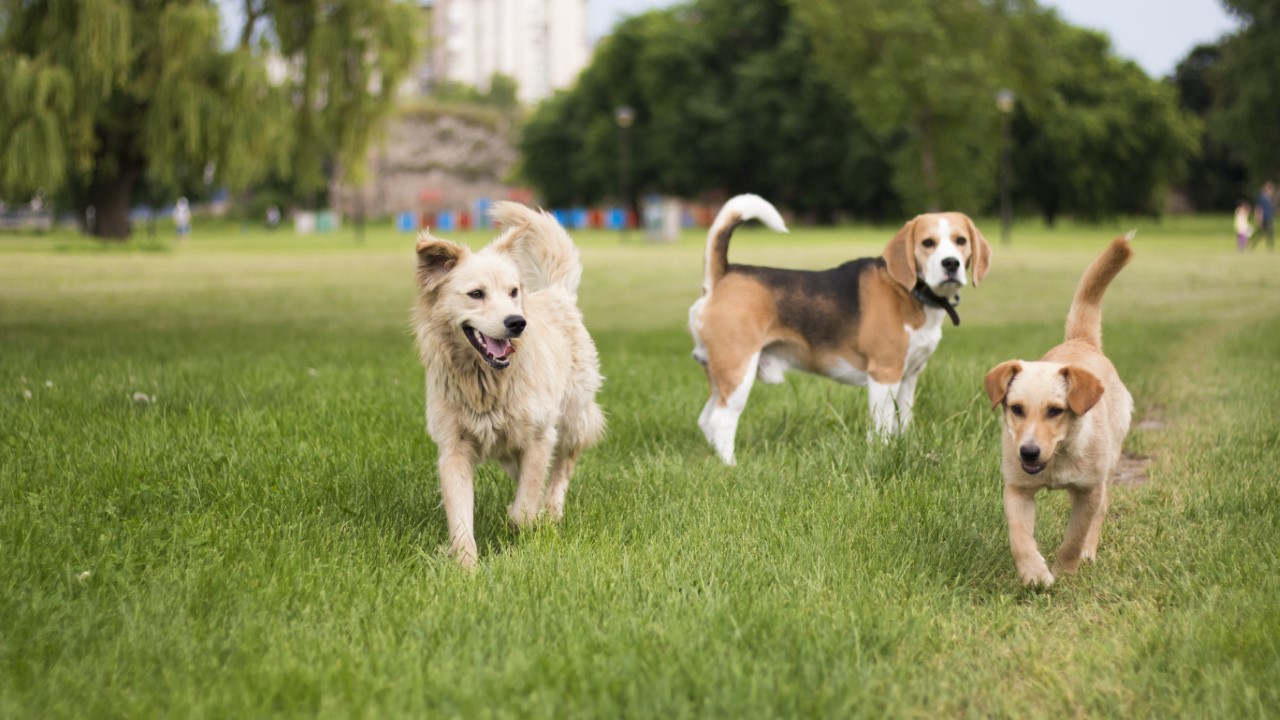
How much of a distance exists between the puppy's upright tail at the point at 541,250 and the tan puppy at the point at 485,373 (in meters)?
0.28

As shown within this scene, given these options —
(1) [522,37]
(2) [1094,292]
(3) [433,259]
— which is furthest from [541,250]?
(1) [522,37]

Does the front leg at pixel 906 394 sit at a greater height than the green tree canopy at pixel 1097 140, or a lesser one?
lesser

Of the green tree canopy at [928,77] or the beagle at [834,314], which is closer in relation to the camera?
the beagle at [834,314]

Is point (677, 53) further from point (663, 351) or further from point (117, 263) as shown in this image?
Result: point (663, 351)

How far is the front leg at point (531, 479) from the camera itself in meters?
5.15

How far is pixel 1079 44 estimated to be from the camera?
2670 inches

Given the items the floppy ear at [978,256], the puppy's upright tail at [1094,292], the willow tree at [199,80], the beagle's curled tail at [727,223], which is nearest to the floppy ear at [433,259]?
the beagle's curled tail at [727,223]

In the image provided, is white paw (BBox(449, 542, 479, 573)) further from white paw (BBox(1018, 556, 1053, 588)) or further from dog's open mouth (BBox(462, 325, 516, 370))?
white paw (BBox(1018, 556, 1053, 588))

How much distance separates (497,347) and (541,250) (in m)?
1.27

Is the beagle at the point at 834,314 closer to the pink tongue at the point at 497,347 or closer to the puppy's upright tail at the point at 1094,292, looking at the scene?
the puppy's upright tail at the point at 1094,292

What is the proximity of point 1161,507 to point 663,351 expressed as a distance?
6499 millimetres

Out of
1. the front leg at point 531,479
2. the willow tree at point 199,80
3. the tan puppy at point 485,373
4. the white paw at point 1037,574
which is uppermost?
the willow tree at point 199,80

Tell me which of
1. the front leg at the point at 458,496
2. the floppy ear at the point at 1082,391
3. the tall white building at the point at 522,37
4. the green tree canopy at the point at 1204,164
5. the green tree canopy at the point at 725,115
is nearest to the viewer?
the floppy ear at the point at 1082,391

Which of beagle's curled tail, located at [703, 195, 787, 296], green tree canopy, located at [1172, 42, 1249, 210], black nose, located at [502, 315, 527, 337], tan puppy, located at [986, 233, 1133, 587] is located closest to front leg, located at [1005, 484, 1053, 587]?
tan puppy, located at [986, 233, 1133, 587]
